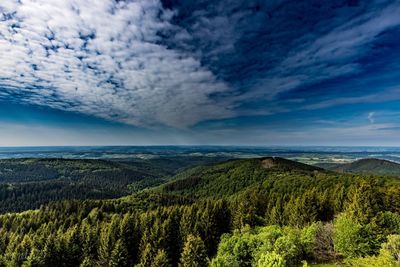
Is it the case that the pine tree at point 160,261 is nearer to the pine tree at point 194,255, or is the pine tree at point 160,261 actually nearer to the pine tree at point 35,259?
the pine tree at point 194,255

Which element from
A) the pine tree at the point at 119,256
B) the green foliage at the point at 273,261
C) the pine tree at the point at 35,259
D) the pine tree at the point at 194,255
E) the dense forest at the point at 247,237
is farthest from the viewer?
the pine tree at the point at 35,259

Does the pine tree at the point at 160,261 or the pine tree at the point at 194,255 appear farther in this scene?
the pine tree at the point at 194,255

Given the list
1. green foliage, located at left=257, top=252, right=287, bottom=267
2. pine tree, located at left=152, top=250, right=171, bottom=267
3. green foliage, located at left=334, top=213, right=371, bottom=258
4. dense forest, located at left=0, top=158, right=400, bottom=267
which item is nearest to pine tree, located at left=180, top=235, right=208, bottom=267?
dense forest, located at left=0, top=158, right=400, bottom=267

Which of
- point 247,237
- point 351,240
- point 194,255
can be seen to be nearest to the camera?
point 351,240

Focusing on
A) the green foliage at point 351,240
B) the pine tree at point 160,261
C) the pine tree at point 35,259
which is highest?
the green foliage at point 351,240

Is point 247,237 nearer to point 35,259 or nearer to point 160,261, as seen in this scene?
point 160,261

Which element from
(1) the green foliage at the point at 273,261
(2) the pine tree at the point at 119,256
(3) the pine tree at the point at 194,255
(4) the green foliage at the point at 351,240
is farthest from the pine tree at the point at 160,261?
(4) the green foliage at the point at 351,240

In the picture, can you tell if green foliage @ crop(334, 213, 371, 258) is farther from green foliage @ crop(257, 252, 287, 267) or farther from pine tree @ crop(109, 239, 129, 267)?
pine tree @ crop(109, 239, 129, 267)

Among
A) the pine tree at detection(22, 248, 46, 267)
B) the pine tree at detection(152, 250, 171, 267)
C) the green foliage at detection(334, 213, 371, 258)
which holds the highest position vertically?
the green foliage at detection(334, 213, 371, 258)

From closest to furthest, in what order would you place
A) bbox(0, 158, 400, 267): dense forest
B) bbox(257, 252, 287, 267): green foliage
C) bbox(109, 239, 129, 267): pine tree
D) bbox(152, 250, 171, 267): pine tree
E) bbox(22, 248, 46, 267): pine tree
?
1. bbox(257, 252, 287, 267): green foliage
2. bbox(0, 158, 400, 267): dense forest
3. bbox(152, 250, 171, 267): pine tree
4. bbox(109, 239, 129, 267): pine tree
5. bbox(22, 248, 46, 267): pine tree

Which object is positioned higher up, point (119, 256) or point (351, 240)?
point (351, 240)

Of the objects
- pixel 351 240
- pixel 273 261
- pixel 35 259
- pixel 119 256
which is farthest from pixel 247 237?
pixel 35 259

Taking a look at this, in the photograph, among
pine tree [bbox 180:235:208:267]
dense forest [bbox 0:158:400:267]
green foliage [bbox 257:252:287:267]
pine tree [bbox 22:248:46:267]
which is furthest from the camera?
pine tree [bbox 22:248:46:267]
